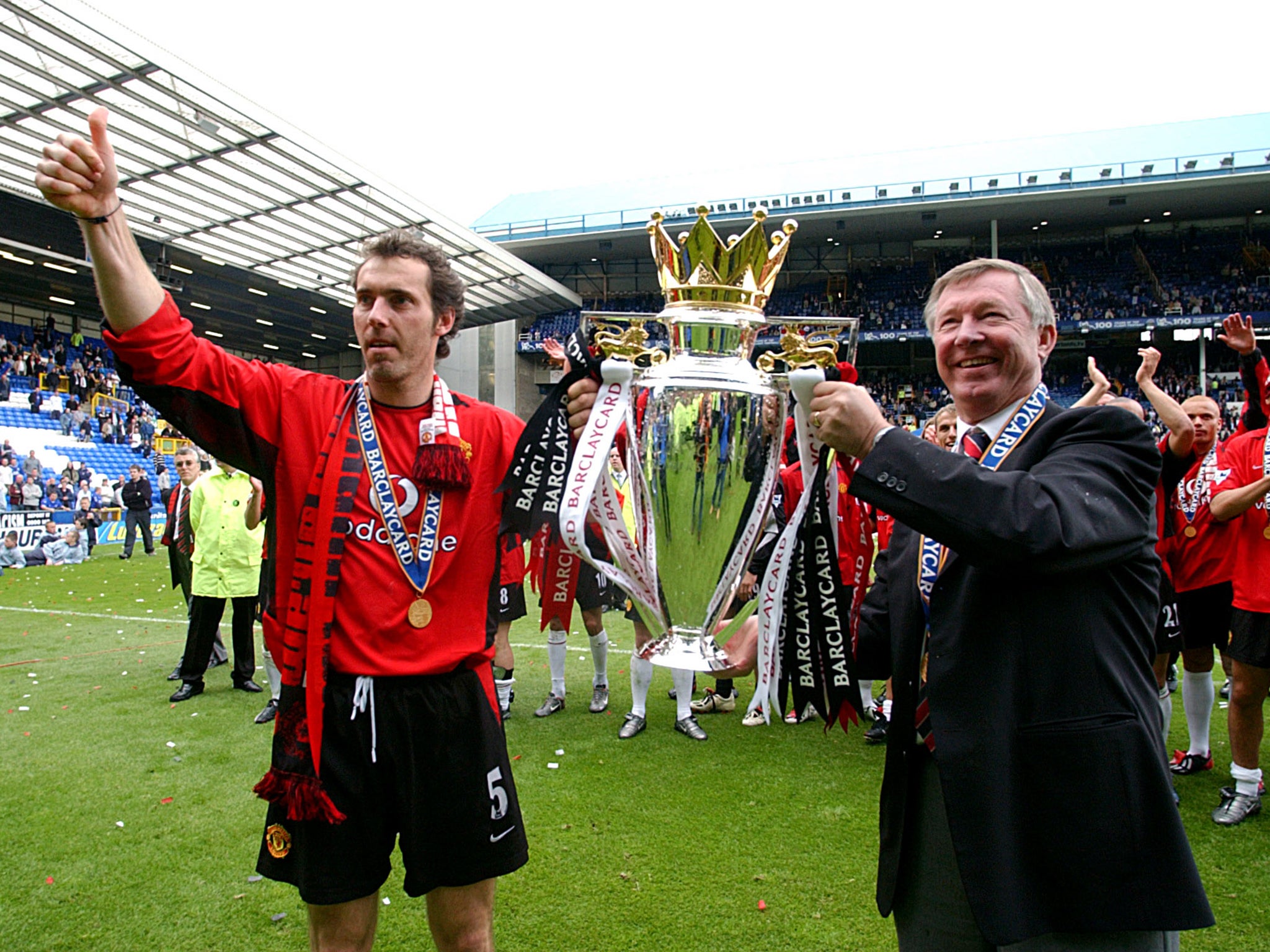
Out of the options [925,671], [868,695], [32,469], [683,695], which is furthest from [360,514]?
[32,469]

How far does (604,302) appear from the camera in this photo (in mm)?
34844

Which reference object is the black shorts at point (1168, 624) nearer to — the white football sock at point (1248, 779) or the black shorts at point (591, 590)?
the white football sock at point (1248, 779)

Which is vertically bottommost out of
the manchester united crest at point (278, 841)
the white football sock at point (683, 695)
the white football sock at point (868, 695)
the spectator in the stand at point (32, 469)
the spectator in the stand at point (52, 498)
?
the white football sock at point (868, 695)

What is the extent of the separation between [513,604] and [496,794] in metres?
3.73

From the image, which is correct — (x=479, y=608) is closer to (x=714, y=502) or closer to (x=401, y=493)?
(x=401, y=493)

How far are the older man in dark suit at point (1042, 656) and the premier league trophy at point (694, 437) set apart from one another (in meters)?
0.16

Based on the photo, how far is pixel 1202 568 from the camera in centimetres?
431

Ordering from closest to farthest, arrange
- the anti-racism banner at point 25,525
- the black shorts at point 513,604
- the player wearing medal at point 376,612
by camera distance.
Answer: the player wearing medal at point 376,612, the black shorts at point 513,604, the anti-racism banner at point 25,525

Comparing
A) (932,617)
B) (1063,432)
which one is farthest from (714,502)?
(1063,432)

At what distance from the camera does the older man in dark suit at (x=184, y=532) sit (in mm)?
7086

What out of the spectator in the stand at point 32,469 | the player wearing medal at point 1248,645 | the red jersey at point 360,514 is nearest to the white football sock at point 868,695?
the player wearing medal at point 1248,645

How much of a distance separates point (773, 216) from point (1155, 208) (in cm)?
1405

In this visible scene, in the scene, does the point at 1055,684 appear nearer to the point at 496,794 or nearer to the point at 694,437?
the point at 694,437

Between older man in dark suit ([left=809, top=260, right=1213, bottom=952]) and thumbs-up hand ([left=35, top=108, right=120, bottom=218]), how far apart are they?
1.36m
